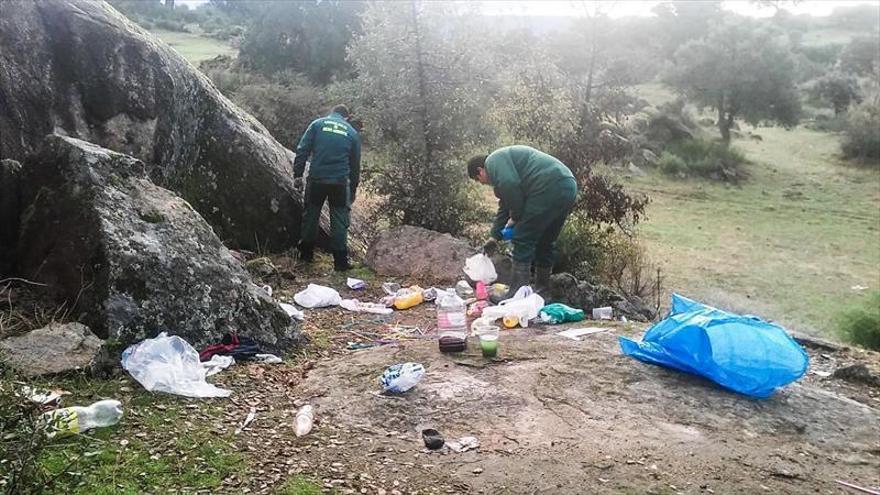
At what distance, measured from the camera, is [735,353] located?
506 centimetres

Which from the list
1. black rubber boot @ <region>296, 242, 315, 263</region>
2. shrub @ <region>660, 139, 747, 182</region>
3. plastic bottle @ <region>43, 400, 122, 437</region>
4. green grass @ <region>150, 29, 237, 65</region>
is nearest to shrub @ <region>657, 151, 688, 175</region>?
shrub @ <region>660, 139, 747, 182</region>

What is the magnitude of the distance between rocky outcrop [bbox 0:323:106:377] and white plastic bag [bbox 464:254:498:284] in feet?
12.9

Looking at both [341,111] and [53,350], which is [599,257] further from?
[53,350]

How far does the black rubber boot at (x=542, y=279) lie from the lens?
25.0ft

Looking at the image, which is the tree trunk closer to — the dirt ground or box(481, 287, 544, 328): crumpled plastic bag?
box(481, 287, 544, 328): crumpled plastic bag

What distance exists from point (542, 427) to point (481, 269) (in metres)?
3.40

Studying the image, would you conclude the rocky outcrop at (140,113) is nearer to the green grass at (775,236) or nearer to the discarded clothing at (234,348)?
the discarded clothing at (234,348)

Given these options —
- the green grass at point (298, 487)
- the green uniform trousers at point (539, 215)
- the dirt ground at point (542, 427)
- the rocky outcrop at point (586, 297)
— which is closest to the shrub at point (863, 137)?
the rocky outcrop at point (586, 297)

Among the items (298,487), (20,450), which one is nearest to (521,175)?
(298,487)

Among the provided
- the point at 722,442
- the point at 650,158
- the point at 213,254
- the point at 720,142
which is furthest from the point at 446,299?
the point at 720,142

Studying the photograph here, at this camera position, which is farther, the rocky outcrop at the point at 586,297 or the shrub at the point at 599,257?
the shrub at the point at 599,257

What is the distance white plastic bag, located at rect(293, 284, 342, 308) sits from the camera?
23.0ft

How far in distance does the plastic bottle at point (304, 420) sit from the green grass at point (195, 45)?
24.1 metres

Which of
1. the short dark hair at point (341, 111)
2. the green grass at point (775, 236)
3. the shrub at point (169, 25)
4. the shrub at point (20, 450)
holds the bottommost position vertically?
the green grass at point (775, 236)
